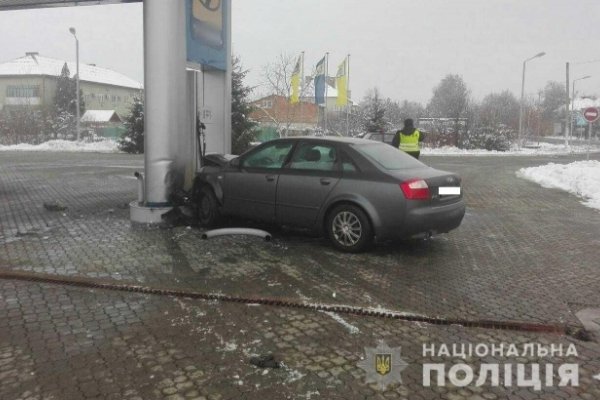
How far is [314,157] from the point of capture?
7.45 m

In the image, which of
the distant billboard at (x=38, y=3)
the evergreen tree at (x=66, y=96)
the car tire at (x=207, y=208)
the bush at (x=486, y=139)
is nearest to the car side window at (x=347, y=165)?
the car tire at (x=207, y=208)

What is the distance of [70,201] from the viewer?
1132 centimetres

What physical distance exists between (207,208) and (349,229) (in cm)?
267

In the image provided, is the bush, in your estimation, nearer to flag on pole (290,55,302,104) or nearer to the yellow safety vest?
flag on pole (290,55,302,104)

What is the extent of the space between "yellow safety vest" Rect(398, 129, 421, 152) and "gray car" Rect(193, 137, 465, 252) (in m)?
4.11

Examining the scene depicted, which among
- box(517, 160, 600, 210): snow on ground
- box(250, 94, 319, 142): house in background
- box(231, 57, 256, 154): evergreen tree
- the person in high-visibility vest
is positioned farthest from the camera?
box(250, 94, 319, 142): house in background

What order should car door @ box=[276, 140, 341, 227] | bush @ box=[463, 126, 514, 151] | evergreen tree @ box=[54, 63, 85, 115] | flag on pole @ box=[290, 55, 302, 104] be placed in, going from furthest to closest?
1. evergreen tree @ box=[54, 63, 85, 115]
2. bush @ box=[463, 126, 514, 151]
3. flag on pole @ box=[290, 55, 302, 104]
4. car door @ box=[276, 140, 341, 227]

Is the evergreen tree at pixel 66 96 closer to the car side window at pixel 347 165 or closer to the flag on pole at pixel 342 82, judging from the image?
the flag on pole at pixel 342 82

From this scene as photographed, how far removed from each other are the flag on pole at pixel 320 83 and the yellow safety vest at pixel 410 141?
17.8 meters

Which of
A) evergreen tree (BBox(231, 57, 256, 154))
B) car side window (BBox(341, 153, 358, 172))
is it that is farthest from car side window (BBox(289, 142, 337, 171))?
evergreen tree (BBox(231, 57, 256, 154))

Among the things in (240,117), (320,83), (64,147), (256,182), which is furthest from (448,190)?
(64,147)

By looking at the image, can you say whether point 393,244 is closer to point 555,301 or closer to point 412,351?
point 555,301

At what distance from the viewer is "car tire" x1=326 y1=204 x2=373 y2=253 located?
22.4 ft

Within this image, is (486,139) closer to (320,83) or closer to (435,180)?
(320,83)
